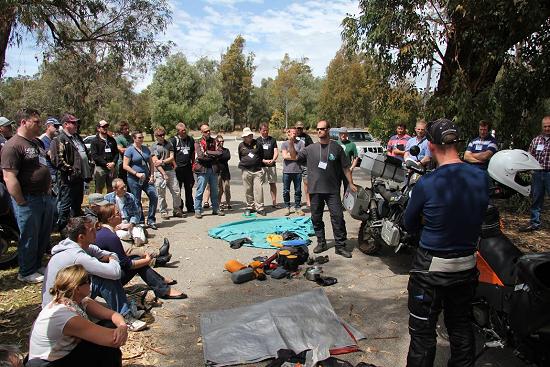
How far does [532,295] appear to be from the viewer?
2.75 meters

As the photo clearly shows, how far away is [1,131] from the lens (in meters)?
7.10

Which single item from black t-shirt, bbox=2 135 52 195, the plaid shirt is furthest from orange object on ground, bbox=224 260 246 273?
the plaid shirt

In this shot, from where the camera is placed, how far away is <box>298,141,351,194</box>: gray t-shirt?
622cm

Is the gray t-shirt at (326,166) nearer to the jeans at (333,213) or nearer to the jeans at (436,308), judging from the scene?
the jeans at (333,213)

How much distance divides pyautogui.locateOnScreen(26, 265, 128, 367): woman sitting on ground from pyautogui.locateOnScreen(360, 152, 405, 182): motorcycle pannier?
4.40 m

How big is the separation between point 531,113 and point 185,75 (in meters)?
37.0

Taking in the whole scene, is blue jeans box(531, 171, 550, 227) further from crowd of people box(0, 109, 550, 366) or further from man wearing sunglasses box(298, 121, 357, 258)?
man wearing sunglasses box(298, 121, 357, 258)

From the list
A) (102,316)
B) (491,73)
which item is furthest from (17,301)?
(491,73)

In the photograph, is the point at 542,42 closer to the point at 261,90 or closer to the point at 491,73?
the point at 491,73

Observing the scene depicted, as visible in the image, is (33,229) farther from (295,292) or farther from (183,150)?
(183,150)

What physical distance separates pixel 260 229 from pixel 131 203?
2.30 meters

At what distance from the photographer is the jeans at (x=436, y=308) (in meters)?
2.85

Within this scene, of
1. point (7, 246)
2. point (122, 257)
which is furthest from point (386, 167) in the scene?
point (7, 246)

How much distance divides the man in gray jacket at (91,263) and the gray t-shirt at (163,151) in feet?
14.9
